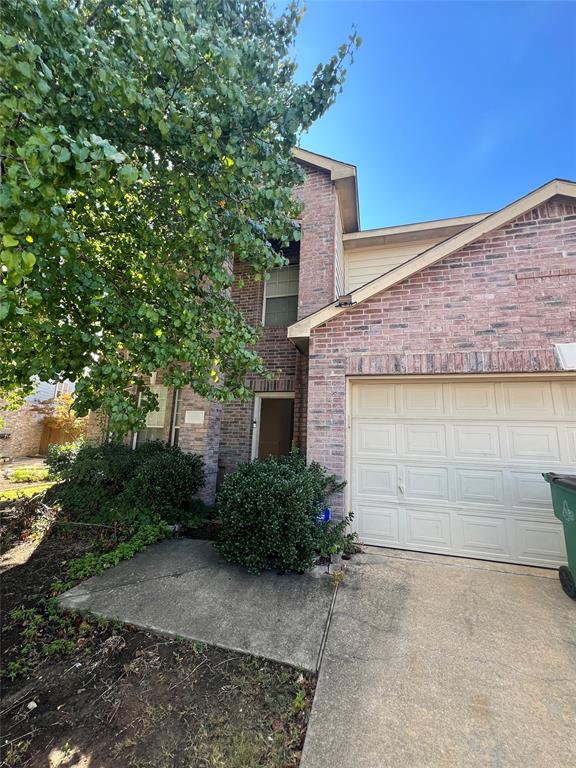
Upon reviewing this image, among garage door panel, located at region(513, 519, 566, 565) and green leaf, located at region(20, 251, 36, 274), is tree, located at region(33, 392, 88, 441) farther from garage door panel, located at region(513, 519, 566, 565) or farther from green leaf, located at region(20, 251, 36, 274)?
garage door panel, located at region(513, 519, 566, 565)

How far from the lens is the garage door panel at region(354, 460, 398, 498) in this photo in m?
4.93

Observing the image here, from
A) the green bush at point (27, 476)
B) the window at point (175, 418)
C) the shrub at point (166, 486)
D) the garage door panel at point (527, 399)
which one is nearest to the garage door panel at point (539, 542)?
the garage door panel at point (527, 399)

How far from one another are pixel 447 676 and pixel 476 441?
301 centimetres

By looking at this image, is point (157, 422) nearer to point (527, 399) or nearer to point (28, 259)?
point (28, 259)

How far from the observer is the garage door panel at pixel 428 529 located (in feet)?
15.3

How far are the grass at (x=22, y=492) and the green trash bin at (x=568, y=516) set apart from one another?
31.6 feet

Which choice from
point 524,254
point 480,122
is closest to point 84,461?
point 524,254

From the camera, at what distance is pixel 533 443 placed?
448 centimetres

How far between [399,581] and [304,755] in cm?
238

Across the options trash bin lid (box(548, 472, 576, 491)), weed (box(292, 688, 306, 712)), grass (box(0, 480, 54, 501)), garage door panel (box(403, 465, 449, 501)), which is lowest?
weed (box(292, 688, 306, 712))

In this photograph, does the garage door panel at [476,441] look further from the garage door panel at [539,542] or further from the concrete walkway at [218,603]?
the concrete walkway at [218,603]

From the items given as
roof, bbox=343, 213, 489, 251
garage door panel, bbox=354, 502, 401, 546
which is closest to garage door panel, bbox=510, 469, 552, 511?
garage door panel, bbox=354, 502, 401, 546

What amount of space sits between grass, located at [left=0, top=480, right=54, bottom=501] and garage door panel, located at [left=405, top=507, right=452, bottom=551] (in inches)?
314

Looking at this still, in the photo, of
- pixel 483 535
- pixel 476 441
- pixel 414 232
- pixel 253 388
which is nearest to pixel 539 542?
pixel 483 535
